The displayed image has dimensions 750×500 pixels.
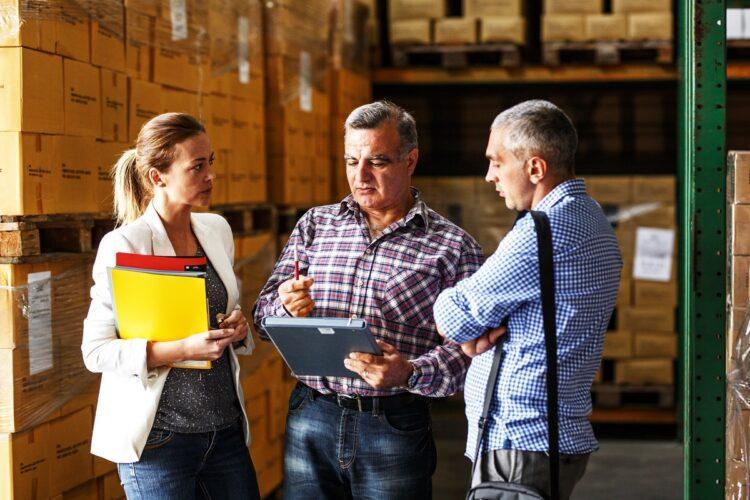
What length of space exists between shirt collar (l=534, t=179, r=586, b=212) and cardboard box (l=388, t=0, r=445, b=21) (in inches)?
206

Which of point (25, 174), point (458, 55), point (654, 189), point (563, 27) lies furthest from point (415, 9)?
point (25, 174)

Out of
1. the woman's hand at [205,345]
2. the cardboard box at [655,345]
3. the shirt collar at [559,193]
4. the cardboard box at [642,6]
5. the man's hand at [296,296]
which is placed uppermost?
the cardboard box at [642,6]

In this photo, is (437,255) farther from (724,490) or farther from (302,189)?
(302,189)

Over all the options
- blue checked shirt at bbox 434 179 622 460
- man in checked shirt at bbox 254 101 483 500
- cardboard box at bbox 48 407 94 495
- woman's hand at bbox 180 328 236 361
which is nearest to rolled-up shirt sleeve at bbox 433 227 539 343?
blue checked shirt at bbox 434 179 622 460

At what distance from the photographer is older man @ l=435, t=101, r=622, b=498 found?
2535mm

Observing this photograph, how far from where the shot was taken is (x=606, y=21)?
7.45m

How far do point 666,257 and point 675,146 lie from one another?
0.88 m

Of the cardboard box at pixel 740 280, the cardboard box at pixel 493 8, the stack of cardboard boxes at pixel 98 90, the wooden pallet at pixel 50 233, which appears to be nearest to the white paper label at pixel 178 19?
the stack of cardboard boxes at pixel 98 90

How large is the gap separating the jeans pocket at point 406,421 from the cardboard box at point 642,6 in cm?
519

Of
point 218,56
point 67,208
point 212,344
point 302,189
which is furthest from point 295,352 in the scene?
point 302,189

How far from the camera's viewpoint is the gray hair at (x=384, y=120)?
3041 millimetres

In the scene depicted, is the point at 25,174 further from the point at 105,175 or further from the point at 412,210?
the point at 412,210

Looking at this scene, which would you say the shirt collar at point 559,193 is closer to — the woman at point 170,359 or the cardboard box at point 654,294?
the woman at point 170,359

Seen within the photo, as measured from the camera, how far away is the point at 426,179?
7.78m
